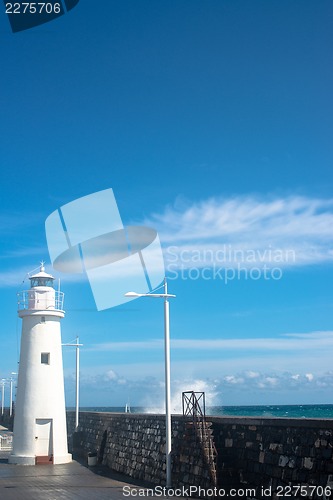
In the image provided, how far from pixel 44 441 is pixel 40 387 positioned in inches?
86.5

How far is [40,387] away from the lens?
83.5ft

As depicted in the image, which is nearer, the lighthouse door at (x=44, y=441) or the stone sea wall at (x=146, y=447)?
the stone sea wall at (x=146, y=447)

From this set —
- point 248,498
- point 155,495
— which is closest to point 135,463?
point 155,495

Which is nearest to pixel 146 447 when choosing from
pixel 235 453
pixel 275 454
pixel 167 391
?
pixel 167 391

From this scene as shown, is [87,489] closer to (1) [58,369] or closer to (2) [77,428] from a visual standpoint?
(1) [58,369]

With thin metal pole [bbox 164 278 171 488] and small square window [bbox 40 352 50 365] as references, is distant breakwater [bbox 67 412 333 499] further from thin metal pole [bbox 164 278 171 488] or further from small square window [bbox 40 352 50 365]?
small square window [bbox 40 352 50 365]

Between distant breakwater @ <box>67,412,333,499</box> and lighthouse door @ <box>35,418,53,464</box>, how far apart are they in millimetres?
4009

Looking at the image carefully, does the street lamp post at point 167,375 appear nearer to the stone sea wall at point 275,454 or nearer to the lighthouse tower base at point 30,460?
the stone sea wall at point 275,454

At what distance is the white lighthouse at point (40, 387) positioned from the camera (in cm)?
2503

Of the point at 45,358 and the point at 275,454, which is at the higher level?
the point at 45,358

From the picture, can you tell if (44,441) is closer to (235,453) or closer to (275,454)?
(235,453)

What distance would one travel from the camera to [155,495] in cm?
1568

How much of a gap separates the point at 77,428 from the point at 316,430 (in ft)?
69.9

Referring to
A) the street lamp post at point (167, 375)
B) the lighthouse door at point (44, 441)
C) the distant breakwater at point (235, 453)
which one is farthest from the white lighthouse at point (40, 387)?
the street lamp post at point (167, 375)
